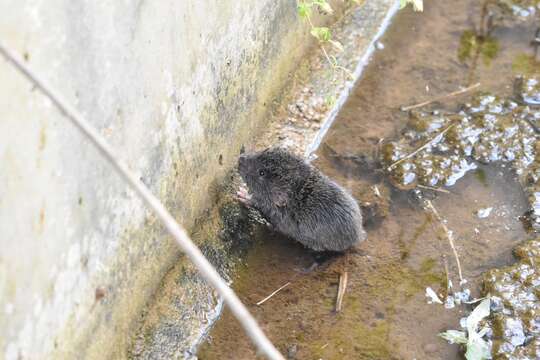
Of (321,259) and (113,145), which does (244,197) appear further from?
(113,145)

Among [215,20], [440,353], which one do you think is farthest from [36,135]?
[440,353]

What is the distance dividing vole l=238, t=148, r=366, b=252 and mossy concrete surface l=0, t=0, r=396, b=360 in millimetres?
254

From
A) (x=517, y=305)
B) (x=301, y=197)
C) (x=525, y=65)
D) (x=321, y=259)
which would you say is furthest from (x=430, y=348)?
(x=525, y=65)

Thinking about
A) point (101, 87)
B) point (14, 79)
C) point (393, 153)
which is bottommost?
point (393, 153)

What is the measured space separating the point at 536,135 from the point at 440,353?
83.6 inches

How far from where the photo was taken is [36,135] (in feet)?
9.57

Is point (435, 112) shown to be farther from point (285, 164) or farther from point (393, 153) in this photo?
point (285, 164)

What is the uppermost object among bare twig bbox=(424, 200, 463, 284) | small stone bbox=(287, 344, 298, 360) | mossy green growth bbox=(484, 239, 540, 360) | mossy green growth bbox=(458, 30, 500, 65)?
small stone bbox=(287, 344, 298, 360)

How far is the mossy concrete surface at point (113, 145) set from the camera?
113 inches

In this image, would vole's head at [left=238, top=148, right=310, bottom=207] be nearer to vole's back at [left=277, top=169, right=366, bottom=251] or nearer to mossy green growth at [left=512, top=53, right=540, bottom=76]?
vole's back at [left=277, top=169, right=366, bottom=251]

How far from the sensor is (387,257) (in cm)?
496

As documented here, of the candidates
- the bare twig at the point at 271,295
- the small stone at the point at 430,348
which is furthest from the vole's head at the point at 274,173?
the small stone at the point at 430,348

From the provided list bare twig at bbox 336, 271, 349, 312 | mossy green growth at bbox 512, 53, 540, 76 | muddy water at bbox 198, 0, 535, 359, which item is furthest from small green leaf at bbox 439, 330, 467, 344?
mossy green growth at bbox 512, 53, 540, 76

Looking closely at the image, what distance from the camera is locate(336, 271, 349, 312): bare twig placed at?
4675 millimetres
